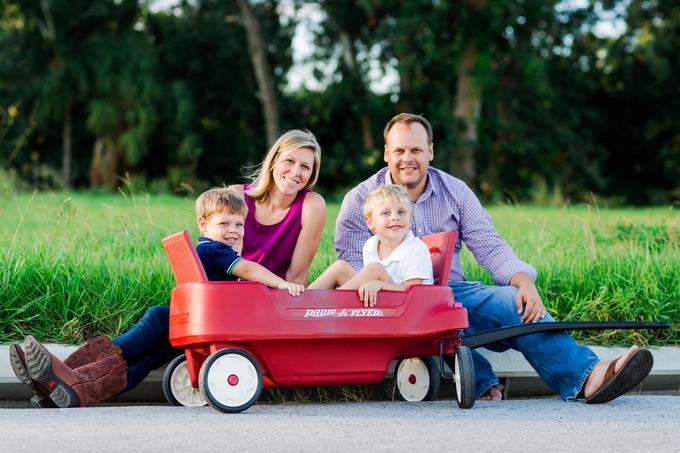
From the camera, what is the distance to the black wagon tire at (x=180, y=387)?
153 inches

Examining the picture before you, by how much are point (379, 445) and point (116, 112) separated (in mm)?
18664

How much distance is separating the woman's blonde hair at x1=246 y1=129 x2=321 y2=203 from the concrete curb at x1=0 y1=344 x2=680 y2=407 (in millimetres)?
1058

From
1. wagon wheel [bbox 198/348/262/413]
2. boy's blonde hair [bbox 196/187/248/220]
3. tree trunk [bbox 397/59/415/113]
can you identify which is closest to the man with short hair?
boy's blonde hair [bbox 196/187/248/220]

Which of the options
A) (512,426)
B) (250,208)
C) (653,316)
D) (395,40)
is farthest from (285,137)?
(395,40)

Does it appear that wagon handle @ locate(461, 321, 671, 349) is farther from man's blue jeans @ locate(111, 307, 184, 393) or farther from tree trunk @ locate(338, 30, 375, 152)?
tree trunk @ locate(338, 30, 375, 152)

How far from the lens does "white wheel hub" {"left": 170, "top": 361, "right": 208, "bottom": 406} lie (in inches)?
153

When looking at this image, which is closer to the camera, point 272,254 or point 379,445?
point 379,445

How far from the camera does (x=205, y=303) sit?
11.0 ft

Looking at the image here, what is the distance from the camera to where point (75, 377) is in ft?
12.1

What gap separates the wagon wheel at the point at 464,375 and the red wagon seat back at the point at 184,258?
1121 millimetres

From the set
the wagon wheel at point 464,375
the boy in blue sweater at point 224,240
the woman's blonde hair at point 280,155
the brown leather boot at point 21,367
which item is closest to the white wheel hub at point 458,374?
the wagon wheel at point 464,375

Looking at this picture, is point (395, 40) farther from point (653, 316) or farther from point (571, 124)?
point (653, 316)

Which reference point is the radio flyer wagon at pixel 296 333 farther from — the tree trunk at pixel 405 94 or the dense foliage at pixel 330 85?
the tree trunk at pixel 405 94

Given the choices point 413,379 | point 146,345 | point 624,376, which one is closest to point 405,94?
point 413,379
